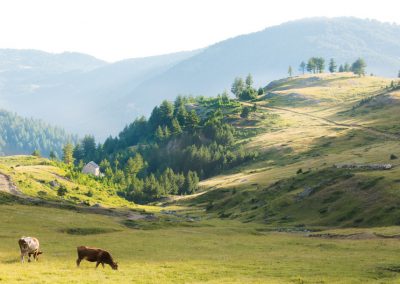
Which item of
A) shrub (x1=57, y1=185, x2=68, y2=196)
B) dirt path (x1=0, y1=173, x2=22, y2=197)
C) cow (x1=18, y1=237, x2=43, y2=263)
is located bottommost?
shrub (x1=57, y1=185, x2=68, y2=196)

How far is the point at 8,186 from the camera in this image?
116188mm

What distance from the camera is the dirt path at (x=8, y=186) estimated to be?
11147 centimetres

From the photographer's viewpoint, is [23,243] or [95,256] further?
[23,243]

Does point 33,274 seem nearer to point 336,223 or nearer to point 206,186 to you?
point 336,223

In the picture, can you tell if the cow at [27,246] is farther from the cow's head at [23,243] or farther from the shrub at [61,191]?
the shrub at [61,191]

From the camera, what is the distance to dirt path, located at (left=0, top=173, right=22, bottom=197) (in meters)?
111

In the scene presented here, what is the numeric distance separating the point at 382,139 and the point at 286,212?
9459cm

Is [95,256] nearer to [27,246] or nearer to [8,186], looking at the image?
[27,246]

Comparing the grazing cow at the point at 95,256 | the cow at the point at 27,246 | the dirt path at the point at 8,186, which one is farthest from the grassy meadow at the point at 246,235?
the dirt path at the point at 8,186

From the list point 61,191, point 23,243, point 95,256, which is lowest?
point 61,191

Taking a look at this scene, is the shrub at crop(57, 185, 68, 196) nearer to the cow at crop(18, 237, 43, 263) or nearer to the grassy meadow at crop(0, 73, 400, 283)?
the grassy meadow at crop(0, 73, 400, 283)

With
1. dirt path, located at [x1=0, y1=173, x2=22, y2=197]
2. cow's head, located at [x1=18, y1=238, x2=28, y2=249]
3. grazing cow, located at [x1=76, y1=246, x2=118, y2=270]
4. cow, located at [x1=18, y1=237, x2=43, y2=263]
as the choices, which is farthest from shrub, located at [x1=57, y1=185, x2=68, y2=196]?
grazing cow, located at [x1=76, y1=246, x2=118, y2=270]

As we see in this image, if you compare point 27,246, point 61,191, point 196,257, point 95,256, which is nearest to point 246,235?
point 196,257

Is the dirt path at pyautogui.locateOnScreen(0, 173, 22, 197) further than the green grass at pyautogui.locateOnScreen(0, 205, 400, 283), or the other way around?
the dirt path at pyautogui.locateOnScreen(0, 173, 22, 197)
